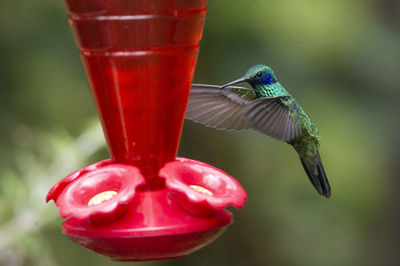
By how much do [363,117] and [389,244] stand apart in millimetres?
1283

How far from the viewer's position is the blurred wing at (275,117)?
2.95 m

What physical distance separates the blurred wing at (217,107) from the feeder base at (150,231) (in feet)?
3.58

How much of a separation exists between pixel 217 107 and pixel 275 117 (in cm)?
33

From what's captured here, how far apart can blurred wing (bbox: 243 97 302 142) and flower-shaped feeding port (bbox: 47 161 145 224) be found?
0.92 metres

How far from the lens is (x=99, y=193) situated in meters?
2.14

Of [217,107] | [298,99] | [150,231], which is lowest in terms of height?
[298,99]

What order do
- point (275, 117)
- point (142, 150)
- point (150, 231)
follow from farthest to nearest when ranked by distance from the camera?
point (275, 117)
point (142, 150)
point (150, 231)

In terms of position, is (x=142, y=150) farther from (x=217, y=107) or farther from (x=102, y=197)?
(x=217, y=107)

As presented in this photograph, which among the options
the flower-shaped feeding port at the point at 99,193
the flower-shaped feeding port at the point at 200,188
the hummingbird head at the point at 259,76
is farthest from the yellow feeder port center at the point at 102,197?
the hummingbird head at the point at 259,76

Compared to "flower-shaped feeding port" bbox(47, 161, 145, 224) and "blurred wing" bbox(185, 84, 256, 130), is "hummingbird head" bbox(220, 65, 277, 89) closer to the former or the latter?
"blurred wing" bbox(185, 84, 256, 130)

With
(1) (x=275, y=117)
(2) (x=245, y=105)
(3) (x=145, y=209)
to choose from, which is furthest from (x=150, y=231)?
(2) (x=245, y=105)

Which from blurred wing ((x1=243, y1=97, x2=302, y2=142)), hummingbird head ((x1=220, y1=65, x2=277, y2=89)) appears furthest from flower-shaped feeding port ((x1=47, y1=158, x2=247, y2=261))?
hummingbird head ((x1=220, y1=65, x2=277, y2=89))

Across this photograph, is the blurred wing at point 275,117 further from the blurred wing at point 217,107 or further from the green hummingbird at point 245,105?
the blurred wing at point 217,107

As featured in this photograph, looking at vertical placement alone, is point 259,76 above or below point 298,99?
above
